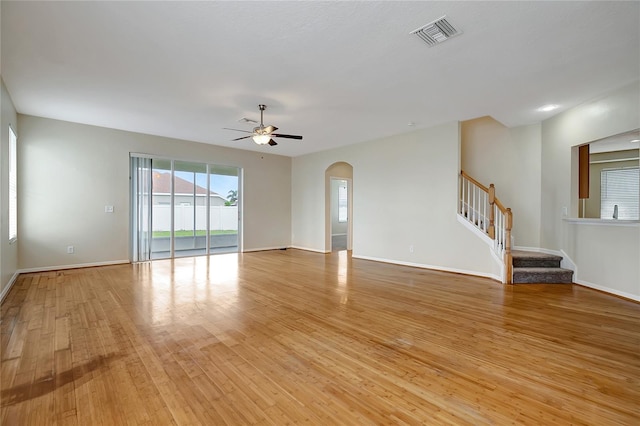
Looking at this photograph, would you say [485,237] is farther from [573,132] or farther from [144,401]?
[144,401]

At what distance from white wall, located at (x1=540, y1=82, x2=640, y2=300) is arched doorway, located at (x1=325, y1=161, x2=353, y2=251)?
14.9ft

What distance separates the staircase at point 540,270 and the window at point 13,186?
27.2 feet

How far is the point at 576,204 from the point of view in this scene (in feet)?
16.2

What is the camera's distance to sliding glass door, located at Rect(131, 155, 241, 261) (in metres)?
6.65

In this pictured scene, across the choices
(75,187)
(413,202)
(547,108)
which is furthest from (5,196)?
(547,108)

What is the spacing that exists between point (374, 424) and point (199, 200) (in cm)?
699

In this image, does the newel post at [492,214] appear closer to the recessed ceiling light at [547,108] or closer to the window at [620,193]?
the recessed ceiling light at [547,108]

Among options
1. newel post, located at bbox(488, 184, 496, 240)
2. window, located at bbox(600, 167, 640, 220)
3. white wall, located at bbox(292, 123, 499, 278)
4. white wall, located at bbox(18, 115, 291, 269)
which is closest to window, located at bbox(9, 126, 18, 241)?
white wall, located at bbox(18, 115, 291, 269)

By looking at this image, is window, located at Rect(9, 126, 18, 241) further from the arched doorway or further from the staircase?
the staircase

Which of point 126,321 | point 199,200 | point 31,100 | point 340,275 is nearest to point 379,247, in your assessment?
point 340,275

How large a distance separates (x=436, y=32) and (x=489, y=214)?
12.1ft

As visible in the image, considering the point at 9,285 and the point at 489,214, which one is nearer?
the point at 9,285

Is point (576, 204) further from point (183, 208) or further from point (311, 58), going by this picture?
point (183, 208)

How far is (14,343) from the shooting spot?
2.61 m
